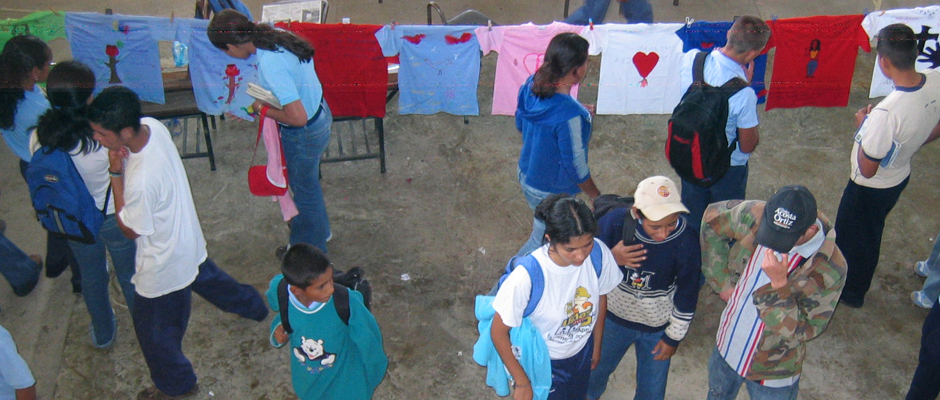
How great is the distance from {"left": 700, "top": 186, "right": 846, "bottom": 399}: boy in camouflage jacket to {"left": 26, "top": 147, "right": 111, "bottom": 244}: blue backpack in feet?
9.82

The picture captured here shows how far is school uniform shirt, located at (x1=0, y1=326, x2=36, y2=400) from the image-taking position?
9.50 feet

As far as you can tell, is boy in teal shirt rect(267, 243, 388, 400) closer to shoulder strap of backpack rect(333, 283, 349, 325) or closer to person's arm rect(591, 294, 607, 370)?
shoulder strap of backpack rect(333, 283, 349, 325)

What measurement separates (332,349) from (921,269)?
4125 mm

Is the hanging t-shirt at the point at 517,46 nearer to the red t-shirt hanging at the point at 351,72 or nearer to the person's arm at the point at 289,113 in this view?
the red t-shirt hanging at the point at 351,72

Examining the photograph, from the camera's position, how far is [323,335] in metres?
3.28

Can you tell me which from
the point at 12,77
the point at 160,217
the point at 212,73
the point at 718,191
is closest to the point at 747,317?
the point at 718,191

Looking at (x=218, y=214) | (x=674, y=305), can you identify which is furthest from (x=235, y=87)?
(x=674, y=305)

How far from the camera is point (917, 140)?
13.6 ft

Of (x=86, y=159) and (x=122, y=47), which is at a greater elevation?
(x=122, y=47)

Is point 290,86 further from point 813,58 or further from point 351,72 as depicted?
point 813,58

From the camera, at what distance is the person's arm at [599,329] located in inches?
132

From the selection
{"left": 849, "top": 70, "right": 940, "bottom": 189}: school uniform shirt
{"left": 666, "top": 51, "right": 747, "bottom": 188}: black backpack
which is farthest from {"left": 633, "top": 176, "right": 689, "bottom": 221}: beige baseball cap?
{"left": 849, "top": 70, "right": 940, "bottom": 189}: school uniform shirt

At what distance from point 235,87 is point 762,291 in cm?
442

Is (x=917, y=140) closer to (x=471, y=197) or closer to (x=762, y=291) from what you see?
→ (x=762, y=291)
